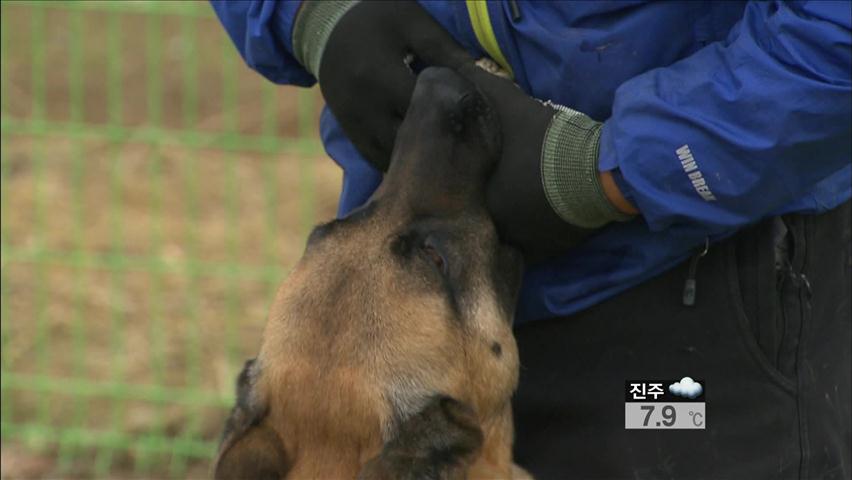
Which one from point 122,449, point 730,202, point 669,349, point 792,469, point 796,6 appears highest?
point 796,6

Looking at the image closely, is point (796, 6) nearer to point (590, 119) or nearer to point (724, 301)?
point (590, 119)

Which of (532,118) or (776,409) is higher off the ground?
(532,118)

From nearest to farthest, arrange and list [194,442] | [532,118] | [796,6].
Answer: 1. [796,6]
2. [532,118]
3. [194,442]

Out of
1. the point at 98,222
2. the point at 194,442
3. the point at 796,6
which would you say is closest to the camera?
the point at 796,6

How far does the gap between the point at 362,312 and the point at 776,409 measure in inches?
29.4

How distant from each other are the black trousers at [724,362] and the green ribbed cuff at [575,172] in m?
0.23

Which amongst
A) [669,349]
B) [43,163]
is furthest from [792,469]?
[43,163]

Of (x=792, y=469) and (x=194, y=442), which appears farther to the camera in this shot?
(x=194, y=442)

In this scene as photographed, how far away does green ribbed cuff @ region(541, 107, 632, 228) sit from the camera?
238 centimetres

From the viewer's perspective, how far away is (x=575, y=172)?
2.40 meters

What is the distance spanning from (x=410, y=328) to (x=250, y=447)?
1.21 ft

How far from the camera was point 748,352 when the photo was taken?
2533 mm

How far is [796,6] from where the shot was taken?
2246 millimetres
